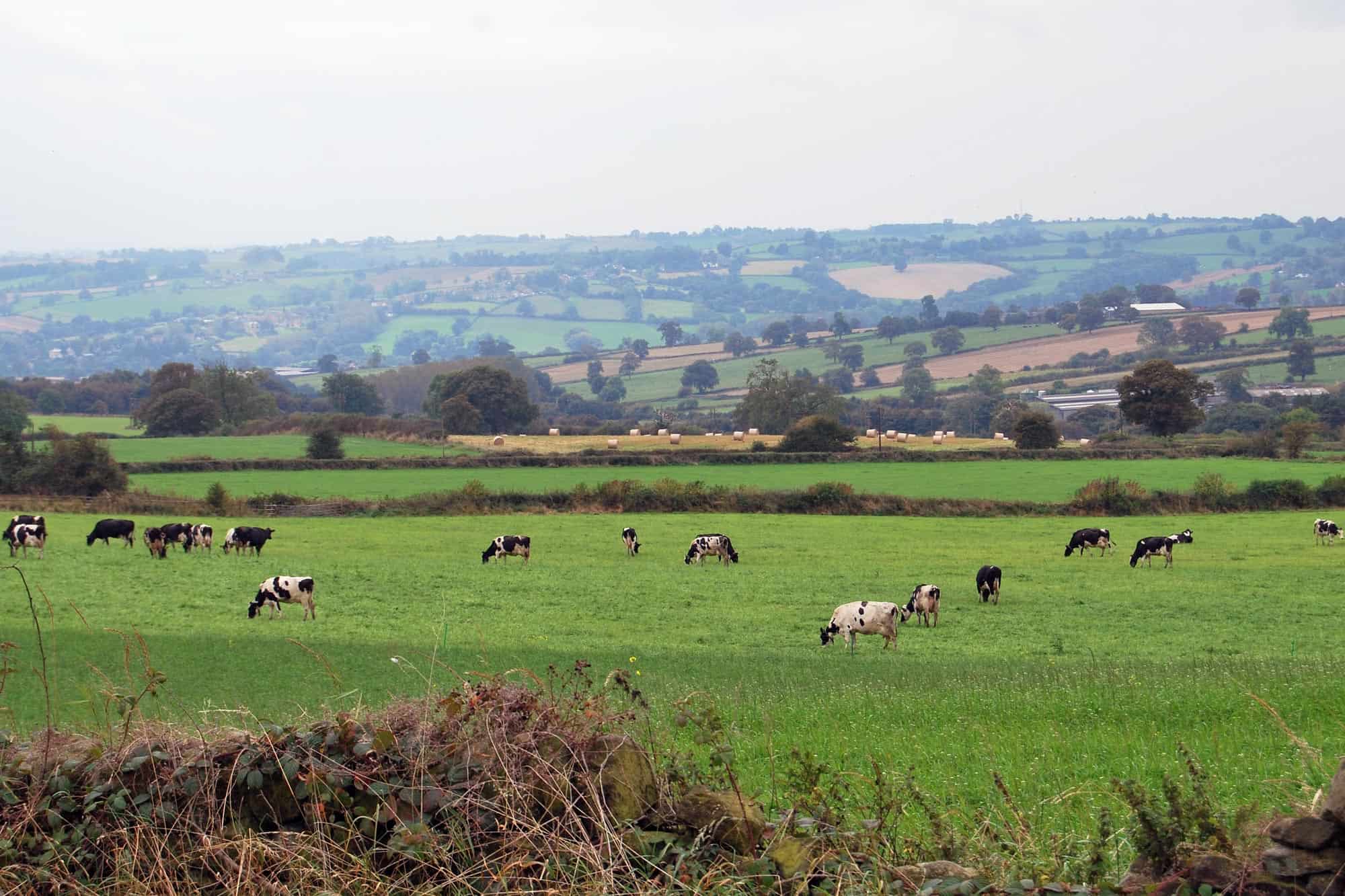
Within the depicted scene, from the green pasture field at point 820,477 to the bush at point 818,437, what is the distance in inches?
192

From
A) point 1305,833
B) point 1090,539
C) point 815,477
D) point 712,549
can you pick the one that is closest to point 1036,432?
point 815,477

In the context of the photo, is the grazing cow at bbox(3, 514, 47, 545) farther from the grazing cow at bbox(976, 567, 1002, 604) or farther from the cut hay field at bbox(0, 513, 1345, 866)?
the grazing cow at bbox(976, 567, 1002, 604)

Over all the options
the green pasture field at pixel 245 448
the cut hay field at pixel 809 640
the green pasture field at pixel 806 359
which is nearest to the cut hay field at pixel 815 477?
the green pasture field at pixel 245 448

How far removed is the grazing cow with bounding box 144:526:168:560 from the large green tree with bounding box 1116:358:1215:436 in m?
64.6

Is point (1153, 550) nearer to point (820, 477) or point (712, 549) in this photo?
point (712, 549)

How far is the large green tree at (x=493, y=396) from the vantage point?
4092 inches

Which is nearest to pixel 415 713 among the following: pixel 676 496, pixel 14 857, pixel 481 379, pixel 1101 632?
pixel 14 857

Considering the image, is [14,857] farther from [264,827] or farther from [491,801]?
[491,801]

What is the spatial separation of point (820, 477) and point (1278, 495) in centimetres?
2311

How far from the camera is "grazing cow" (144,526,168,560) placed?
39812mm

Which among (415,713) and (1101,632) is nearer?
(415,713)

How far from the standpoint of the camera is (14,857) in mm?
6590

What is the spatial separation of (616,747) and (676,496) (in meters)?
50.3

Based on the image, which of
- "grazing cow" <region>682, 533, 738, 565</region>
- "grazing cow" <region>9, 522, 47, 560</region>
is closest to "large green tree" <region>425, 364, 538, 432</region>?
"grazing cow" <region>9, 522, 47, 560</region>
